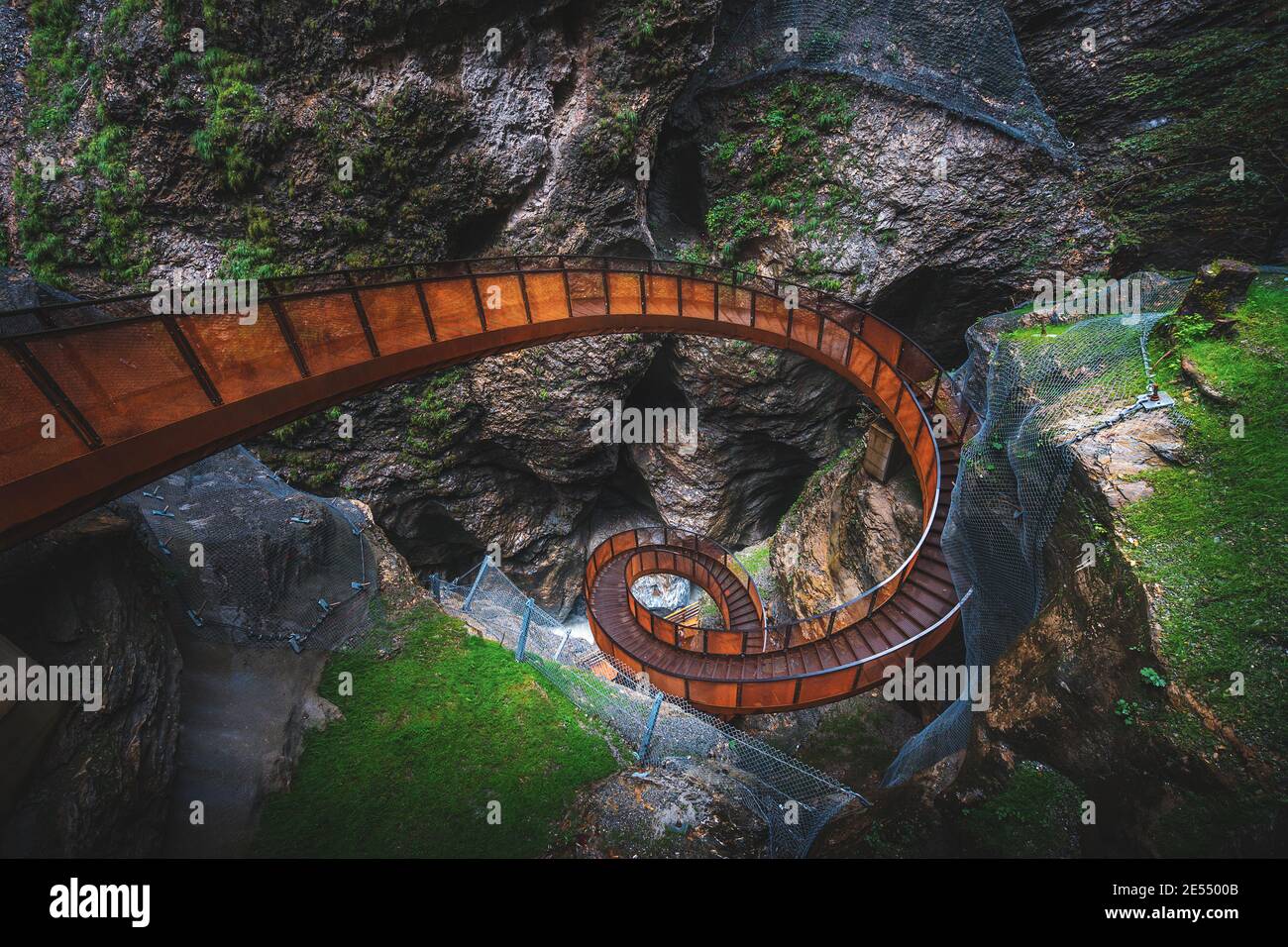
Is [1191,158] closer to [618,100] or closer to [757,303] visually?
[757,303]

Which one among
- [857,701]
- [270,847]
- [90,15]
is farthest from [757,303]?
[90,15]

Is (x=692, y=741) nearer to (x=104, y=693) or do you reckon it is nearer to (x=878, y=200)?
(x=104, y=693)

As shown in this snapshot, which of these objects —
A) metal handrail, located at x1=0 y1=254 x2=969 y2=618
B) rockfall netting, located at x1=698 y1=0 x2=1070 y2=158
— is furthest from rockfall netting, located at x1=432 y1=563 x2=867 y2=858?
rockfall netting, located at x1=698 y1=0 x2=1070 y2=158

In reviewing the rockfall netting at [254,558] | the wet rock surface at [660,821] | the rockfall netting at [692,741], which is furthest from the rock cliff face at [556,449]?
the wet rock surface at [660,821]

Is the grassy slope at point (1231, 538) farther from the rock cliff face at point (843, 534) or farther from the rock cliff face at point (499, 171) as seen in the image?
the rock cliff face at point (499, 171)

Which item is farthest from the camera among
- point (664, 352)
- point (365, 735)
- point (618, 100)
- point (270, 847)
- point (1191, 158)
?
point (664, 352)

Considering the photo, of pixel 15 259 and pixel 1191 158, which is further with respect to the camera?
pixel 15 259

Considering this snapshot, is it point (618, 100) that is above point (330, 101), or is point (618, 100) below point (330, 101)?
above
